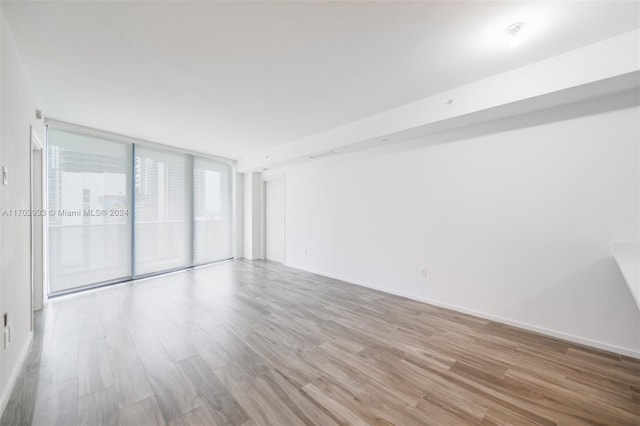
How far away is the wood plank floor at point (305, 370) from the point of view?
1546 mm

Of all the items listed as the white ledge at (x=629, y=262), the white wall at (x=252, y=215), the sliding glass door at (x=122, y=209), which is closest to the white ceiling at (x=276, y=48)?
the sliding glass door at (x=122, y=209)

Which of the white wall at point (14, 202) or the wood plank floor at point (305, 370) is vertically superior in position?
the white wall at point (14, 202)

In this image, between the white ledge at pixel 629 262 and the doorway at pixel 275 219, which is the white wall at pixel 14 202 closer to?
the doorway at pixel 275 219

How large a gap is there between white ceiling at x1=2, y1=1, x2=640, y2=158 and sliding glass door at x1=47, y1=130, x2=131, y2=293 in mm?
812

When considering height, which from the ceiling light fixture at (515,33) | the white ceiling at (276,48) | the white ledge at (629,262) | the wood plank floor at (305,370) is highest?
the white ceiling at (276,48)

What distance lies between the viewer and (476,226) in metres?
3.02

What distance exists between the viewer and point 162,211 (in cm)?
486

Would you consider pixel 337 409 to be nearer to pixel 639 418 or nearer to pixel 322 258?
pixel 639 418

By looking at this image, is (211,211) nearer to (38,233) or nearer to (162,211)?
(162,211)

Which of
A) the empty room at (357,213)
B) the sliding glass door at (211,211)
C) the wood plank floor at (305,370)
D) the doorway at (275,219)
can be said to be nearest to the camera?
the wood plank floor at (305,370)

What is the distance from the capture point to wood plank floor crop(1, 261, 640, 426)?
60.9 inches

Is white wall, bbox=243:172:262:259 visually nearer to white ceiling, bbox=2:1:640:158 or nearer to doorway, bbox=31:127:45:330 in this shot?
white ceiling, bbox=2:1:640:158

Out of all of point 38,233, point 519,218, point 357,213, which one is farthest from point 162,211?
point 519,218

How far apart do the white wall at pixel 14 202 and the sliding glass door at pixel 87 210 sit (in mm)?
1595
